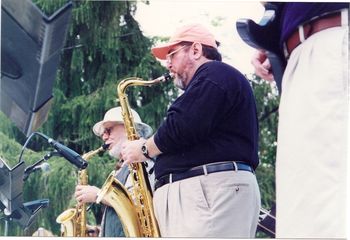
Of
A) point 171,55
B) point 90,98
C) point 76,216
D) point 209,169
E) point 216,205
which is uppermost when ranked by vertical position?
point 171,55

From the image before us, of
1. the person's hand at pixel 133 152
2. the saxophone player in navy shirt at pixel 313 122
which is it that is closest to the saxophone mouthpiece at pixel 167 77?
the person's hand at pixel 133 152

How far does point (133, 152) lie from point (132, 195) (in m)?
0.35

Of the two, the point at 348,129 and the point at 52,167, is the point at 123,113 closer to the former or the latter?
the point at 52,167

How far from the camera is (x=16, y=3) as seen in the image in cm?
343

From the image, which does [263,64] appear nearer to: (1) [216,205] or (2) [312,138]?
(2) [312,138]

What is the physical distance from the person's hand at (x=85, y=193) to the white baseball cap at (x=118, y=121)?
0.86 feet

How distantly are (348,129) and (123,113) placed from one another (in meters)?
1.16

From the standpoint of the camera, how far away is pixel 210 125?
3227 mm

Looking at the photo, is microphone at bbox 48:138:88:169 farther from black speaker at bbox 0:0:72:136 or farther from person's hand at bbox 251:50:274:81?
person's hand at bbox 251:50:274:81

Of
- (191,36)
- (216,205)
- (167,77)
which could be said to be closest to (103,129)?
(167,77)

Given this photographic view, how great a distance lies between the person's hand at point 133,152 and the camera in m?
3.40

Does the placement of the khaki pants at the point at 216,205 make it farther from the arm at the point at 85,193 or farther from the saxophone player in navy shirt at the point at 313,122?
the saxophone player in navy shirt at the point at 313,122

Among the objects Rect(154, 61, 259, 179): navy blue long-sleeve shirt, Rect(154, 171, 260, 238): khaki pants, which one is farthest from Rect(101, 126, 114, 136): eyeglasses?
Rect(154, 171, 260, 238): khaki pants

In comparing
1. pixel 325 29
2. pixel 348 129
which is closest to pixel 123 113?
pixel 348 129
